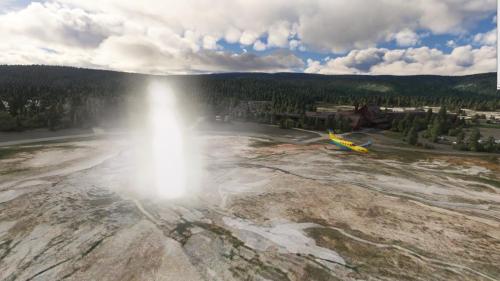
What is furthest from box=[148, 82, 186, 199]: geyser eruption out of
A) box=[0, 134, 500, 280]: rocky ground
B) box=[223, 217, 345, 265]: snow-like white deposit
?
box=[223, 217, 345, 265]: snow-like white deposit

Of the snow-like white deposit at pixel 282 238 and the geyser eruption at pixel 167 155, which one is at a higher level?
the geyser eruption at pixel 167 155

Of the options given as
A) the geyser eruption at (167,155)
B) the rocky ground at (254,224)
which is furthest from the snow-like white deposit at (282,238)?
the geyser eruption at (167,155)

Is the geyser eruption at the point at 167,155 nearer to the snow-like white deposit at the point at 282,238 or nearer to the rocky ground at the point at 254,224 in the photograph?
the rocky ground at the point at 254,224

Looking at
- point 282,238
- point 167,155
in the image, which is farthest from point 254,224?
point 167,155

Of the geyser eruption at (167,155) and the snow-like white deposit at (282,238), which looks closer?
the snow-like white deposit at (282,238)

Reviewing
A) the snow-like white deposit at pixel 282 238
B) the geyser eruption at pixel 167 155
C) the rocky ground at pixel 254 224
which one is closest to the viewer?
the rocky ground at pixel 254 224

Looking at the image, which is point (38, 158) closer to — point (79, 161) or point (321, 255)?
point (79, 161)

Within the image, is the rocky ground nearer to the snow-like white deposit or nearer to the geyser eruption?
the snow-like white deposit
